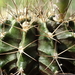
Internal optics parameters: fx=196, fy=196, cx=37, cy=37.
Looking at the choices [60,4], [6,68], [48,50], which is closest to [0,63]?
[6,68]

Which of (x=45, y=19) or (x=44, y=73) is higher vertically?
(x=45, y=19)

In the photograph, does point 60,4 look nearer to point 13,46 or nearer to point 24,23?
point 24,23

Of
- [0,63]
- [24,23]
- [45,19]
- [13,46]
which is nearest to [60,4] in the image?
[45,19]

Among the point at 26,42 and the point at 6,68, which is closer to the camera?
the point at 26,42

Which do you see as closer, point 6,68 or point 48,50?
point 48,50

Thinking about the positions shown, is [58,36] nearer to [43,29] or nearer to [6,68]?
[43,29]

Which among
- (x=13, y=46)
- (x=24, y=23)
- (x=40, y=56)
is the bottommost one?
(x=40, y=56)
